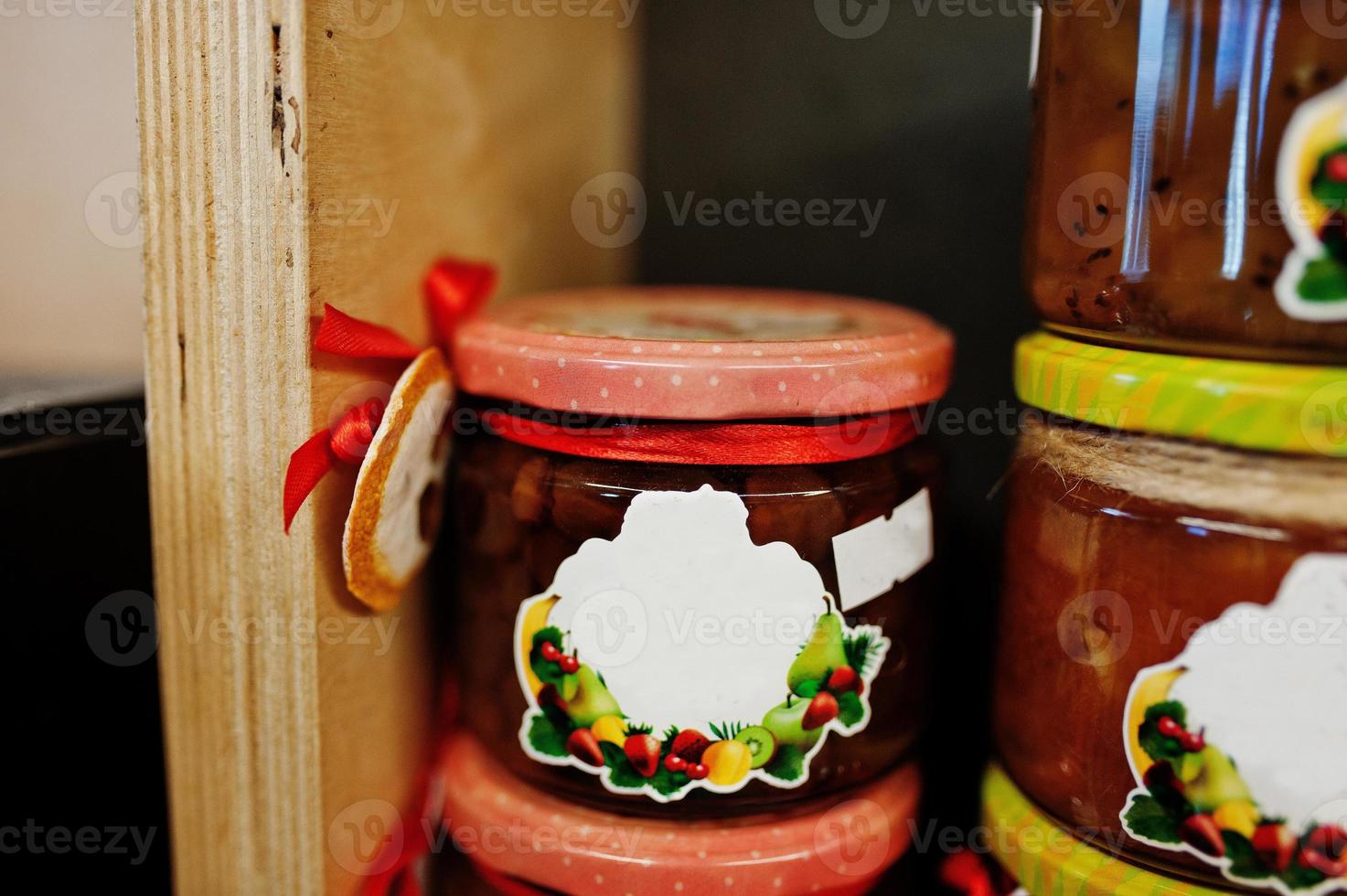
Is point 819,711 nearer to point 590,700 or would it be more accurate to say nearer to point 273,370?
point 590,700

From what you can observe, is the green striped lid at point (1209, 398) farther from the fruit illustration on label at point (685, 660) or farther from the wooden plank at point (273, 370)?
→ the wooden plank at point (273, 370)

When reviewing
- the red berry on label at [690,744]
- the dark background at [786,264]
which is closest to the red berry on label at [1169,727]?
the red berry on label at [690,744]

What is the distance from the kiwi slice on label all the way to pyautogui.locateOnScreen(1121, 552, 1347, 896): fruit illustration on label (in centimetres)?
21

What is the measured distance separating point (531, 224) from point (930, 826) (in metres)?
0.65

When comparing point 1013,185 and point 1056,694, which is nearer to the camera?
point 1056,694

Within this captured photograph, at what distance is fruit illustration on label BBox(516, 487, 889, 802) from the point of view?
64cm

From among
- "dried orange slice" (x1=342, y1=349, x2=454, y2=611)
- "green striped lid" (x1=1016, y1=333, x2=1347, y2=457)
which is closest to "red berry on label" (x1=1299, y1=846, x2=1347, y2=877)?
"green striped lid" (x1=1016, y1=333, x2=1347, y2=457)

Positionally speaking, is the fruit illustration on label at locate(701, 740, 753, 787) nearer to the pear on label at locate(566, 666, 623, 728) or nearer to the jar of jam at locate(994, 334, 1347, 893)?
the pear on label at locate(566, 666, 623, 728)

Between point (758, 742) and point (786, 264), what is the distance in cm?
55

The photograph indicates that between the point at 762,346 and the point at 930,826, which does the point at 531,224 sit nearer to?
the point at 762,346

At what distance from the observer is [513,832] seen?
0.71 metres

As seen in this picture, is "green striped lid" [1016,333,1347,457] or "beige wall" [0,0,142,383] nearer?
"green striped lid" [1016,333,1347,457]

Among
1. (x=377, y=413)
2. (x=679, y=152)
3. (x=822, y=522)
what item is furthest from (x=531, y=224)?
(x=822, y=522)

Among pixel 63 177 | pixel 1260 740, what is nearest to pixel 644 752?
pixel 1260 740
